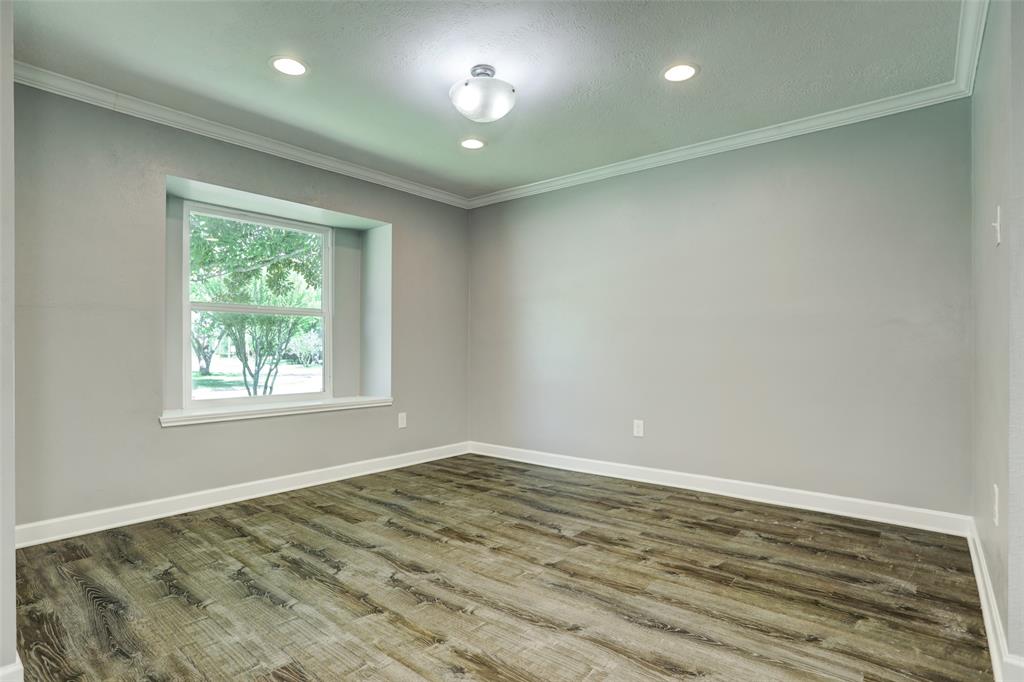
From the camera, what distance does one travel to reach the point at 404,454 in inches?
193

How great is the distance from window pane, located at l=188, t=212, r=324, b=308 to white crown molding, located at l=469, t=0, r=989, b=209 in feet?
6.24

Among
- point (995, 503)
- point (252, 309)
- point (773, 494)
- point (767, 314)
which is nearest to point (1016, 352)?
point (995, 503)

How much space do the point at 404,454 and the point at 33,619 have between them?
293cm

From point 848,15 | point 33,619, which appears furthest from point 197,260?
point 848,15

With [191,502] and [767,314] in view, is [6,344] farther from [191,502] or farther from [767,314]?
[767,314]

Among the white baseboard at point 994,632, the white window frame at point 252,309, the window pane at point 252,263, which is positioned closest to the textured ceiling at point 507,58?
the white window frame at point 252,309

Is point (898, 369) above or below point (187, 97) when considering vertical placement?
below

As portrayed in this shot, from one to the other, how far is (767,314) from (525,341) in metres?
2.08

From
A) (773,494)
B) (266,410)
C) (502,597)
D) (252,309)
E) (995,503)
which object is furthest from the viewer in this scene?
(252,309)

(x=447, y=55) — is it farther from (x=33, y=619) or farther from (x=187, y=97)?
(x=33, y=619)

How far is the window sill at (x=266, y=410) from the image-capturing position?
3.52m

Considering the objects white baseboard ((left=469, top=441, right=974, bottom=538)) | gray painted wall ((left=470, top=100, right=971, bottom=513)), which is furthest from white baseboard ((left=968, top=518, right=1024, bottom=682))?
gray painted wall ((left=470, top=100, right=971, bottom=513))

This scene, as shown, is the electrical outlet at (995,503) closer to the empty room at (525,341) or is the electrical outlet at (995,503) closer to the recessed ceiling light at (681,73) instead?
the empty room at (525,341)

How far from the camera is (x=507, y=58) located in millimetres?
2793
